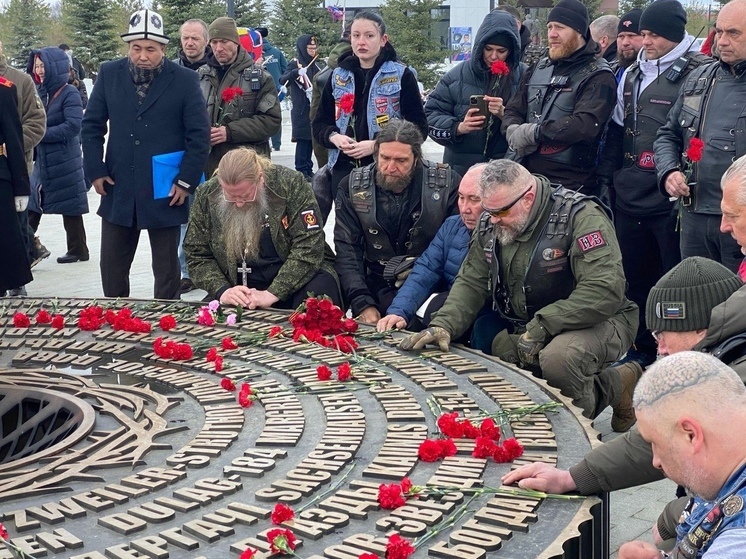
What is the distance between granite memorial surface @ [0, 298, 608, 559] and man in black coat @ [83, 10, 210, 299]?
1.96m

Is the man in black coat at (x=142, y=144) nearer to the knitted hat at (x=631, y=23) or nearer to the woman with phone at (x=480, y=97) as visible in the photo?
the woman with phone at (x=480, y=97)

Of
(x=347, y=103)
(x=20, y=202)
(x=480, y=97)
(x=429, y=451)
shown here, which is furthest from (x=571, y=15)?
(x=20, y=202)

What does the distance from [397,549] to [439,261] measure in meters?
3.27

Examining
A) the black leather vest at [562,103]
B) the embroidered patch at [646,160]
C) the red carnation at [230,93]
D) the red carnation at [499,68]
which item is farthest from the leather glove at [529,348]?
the red carnation at [230,93]

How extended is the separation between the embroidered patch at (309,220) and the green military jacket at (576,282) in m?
1.17

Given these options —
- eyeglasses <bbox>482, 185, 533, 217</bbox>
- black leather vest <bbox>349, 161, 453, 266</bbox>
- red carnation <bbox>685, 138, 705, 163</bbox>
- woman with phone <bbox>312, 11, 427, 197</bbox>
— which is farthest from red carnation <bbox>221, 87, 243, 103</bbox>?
red carnation <bbox>685, 138, 705, 163</bbox>

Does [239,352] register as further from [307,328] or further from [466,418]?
[466,418]

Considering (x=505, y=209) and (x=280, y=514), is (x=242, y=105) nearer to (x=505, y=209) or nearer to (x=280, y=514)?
(x=505, y=209)

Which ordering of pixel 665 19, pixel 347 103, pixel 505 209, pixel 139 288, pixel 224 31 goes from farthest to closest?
pixel 139 288, pixel 224 31, pixel 347 103, pixel 665 19, pixel 505 209

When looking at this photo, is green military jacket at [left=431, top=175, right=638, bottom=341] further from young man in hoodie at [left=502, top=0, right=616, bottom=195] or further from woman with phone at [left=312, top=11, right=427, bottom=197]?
woman with phone at [left=312, top=11, right=427, bottom=197]

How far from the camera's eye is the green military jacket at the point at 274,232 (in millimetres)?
5867

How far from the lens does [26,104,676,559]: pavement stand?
4.30 metres

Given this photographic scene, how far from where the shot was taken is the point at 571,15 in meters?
6.18

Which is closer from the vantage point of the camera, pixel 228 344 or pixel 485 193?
pixel 228 344
